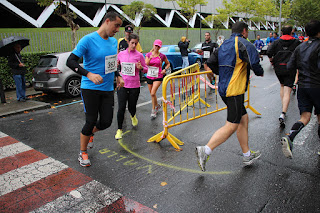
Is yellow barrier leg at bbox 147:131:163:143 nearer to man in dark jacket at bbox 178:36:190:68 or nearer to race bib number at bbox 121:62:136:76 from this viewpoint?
race bib number at bbox 121:62:136:76

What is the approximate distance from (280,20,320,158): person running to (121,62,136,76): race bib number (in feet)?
9.49

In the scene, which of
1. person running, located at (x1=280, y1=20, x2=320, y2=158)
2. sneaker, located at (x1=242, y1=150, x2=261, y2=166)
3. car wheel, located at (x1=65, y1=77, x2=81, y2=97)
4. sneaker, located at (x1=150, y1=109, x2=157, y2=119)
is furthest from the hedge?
person running, located at (x1=280, y1=20, x2=320, y2=158)

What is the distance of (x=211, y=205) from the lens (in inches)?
118

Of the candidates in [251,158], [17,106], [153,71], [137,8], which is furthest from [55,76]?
[137,8]

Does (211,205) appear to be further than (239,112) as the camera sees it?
No

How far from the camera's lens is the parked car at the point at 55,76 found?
354 inches

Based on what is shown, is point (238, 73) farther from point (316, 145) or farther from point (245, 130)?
point (316, 145)

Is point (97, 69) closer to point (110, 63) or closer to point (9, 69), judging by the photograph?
point (110, 63)

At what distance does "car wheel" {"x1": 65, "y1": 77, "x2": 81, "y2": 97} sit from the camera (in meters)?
9.27

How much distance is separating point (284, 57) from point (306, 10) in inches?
2001

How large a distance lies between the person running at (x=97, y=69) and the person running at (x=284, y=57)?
144 inches

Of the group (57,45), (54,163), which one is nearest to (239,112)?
(54,163)

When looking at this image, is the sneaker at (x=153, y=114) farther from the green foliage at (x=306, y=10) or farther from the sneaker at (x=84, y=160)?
the green foliage at (x=306, y=10)

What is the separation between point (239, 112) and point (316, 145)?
1.96m
